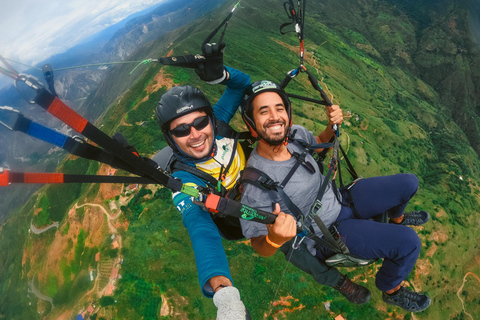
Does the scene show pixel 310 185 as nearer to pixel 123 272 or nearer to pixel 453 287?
pixel 123 272

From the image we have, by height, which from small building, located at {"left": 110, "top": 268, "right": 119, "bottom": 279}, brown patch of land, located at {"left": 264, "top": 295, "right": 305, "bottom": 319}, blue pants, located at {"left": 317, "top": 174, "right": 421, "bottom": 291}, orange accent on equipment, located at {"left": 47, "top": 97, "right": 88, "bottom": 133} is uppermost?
orange accent on equipment, located at {"left": 47, "top": 97, "right": 88, "bottom": 133}

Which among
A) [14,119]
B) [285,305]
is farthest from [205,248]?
[285,305]

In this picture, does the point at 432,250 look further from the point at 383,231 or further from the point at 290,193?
the point at 290,193

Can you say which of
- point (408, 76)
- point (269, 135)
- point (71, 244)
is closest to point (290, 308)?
point (269, 135)

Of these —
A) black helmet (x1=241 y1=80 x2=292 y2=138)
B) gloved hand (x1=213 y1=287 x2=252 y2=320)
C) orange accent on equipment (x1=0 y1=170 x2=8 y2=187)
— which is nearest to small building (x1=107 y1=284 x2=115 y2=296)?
black helmet (x1=241 y1=80 x2=292 y2=138)

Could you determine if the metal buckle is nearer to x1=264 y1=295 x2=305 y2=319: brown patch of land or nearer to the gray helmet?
the gray helmet

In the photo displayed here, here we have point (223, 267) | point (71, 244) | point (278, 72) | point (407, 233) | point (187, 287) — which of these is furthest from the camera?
point (278, 72)

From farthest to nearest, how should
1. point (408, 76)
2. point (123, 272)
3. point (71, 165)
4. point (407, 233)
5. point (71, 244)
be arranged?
point (408, 76) → point (71, 165) → point (71, 244) → point (123, 272) → point (407, 233)
